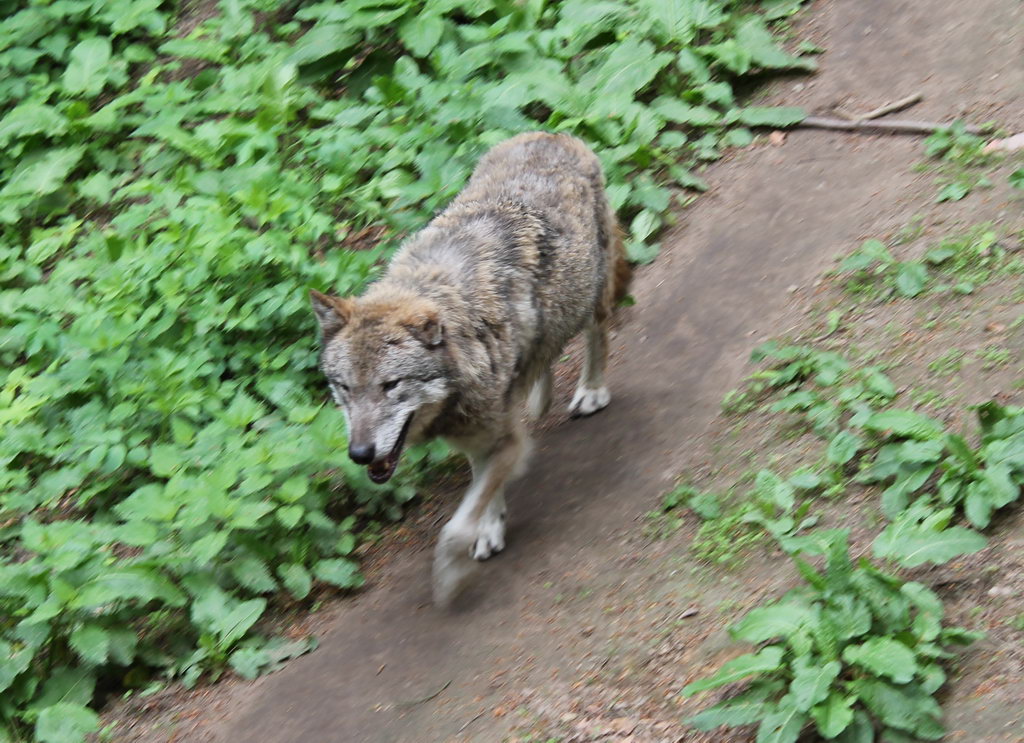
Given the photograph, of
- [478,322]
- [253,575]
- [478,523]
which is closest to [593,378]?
[478,322]

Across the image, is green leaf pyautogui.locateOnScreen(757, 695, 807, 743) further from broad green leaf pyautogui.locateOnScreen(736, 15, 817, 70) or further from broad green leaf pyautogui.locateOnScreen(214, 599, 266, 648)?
broad green leaf pyautogui.locateOnScreen(736, 15, 817, 70)

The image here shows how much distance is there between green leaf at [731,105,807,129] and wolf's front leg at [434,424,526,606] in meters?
4.63

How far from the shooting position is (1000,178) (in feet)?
25.1

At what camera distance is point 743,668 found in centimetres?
434

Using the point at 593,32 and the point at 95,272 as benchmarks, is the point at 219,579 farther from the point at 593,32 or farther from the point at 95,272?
the point at 593,32

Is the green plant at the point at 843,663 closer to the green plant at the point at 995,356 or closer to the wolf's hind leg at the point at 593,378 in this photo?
the green plant at the point at 995,356

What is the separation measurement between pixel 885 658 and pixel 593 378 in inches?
142

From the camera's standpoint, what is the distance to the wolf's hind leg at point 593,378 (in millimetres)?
7398

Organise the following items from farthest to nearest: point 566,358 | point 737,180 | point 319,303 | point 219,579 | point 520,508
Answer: point 737,180, point 566,358, point 520,508, point 219,579, point 319,303

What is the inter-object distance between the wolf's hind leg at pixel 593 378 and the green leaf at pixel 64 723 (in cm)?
368

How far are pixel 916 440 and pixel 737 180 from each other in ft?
13.8

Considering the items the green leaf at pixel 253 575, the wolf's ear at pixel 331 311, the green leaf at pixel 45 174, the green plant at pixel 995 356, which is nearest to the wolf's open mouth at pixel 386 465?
the wolf's ear at pixel 331 311

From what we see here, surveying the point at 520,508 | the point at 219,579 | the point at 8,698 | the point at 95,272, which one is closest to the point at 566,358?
the point at 520,508

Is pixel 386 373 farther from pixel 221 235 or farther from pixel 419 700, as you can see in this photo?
pixel 221 235
